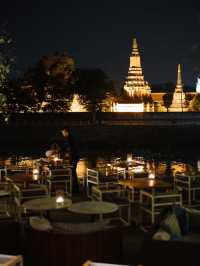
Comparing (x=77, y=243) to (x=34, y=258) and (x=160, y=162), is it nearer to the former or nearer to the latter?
(x=34, y=258)

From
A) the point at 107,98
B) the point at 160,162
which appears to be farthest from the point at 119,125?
the point at 160,162

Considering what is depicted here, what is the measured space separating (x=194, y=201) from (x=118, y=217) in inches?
81.2

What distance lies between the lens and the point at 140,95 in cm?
8481

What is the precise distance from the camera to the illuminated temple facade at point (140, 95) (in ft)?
249

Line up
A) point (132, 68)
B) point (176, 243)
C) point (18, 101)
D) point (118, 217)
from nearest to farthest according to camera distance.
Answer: point (176, 243), point (118, 217), point (18, 101), point (132, 68)

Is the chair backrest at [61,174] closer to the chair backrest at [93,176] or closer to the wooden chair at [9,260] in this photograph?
the chair backrest at [93,176]

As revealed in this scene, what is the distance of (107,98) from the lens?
54625mm

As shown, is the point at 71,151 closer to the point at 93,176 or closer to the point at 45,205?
the point at 93,176

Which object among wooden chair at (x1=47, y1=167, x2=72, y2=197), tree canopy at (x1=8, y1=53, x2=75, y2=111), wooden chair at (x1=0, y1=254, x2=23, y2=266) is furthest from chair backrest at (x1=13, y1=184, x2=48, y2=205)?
tree canopy at (x1=8, y1=53, x2=75, y2=111)

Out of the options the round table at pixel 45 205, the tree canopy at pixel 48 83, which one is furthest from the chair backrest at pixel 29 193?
the tree canopy at pixel 48 83

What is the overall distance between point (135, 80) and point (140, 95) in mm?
5528

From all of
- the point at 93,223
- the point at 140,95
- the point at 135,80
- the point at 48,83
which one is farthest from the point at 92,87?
the point at 93,223

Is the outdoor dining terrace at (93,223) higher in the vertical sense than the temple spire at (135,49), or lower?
lower

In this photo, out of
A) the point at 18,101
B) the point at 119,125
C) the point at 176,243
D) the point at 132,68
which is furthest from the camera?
the point at 132,68
